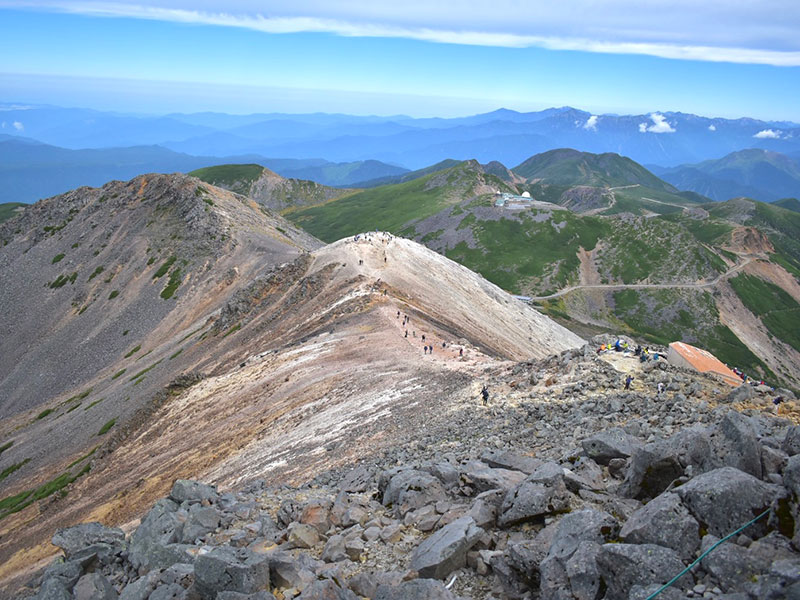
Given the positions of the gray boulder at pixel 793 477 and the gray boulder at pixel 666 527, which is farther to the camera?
the gray boulder at pixel 666 527

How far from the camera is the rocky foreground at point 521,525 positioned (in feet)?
33.9

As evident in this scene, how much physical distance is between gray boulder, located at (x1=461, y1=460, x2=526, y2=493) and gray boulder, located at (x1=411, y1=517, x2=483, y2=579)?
7.19 ft

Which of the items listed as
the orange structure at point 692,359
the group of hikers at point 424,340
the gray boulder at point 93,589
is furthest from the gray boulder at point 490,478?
the group of hikers at point 424,340

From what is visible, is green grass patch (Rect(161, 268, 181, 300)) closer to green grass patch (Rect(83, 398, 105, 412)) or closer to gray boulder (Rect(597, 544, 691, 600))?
green grass patch (Rect(83, 398, 105, 412))

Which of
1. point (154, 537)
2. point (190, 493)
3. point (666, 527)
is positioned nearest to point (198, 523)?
point (154, 537)

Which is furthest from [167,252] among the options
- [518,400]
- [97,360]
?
[518,400]

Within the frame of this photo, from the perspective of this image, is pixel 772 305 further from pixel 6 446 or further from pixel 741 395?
pixel 6 446

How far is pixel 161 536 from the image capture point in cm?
1752

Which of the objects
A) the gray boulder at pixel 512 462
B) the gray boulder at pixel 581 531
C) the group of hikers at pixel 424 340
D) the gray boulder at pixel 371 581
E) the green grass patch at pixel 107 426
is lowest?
the green grass patch at pixel 107 426

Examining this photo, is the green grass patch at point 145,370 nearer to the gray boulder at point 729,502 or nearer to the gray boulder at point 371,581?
the gray boulder at point 371,581

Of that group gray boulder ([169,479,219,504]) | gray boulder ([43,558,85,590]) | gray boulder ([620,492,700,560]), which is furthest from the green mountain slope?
gray boulder ([620,492,700,560])

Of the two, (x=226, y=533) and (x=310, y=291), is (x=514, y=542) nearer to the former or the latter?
(x=226, y=533)

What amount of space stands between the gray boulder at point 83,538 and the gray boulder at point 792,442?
20804 mm

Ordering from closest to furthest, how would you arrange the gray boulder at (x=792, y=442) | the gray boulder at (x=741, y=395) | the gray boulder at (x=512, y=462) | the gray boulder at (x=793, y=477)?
the gray boulder at (x=793, y=477)
the gray boulder at (x=792, y=442)
the gray boulder at (x=512, y=462)
the gray boulder at (x=741, y=395)
